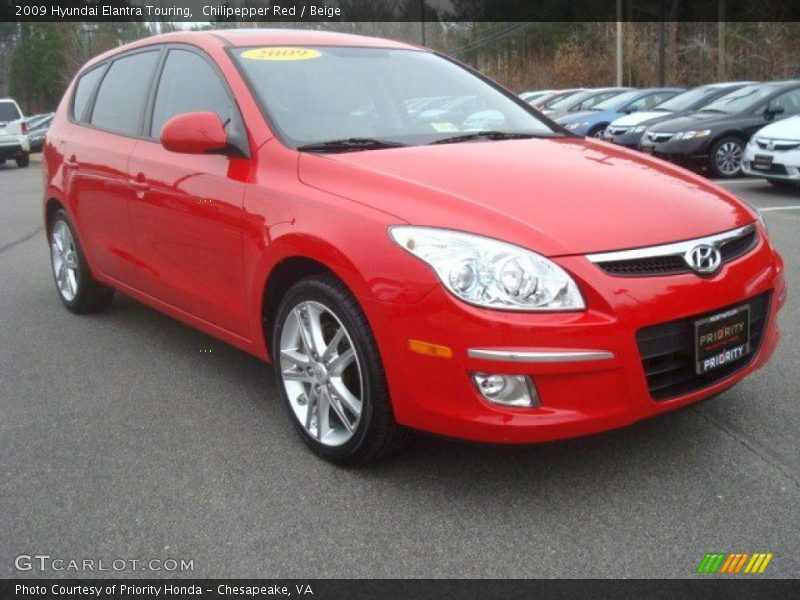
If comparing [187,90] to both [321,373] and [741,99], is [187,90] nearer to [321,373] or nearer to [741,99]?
[321,373]

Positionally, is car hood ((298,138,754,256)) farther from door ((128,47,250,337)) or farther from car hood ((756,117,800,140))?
car hood ((756,117,800,140))

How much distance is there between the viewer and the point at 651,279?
2703 mm

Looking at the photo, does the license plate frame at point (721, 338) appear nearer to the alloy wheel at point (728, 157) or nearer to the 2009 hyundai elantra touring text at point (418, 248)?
the 2009 hyundai elantra touring text at point (418, 248)

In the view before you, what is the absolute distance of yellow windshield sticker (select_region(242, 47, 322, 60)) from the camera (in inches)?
152

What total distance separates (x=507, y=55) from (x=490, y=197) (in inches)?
1958

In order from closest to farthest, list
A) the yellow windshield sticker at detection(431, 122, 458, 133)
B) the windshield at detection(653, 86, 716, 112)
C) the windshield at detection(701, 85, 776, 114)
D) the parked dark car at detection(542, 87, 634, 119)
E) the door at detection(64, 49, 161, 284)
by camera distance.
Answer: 1. the yellow windshield sticker at detection(431, 122, 458, 133)
2. the door at detection(64, 49, 161, 284)
3. the windshield at detection(701, 85, 776, 114)
4. the windshield at detection(653, 86, 716, 112)
5. the parked dark car at detection(542, 87, 634, 119)

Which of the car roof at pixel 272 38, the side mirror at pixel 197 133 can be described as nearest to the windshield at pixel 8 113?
the car roof at pixel 272 38

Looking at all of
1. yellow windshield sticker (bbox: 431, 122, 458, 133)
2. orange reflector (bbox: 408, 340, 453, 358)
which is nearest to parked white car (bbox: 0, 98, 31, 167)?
yellow windshield sticker (bbox: 431, 122, 458, 133)

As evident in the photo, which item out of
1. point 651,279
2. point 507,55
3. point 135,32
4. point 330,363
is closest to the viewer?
point 651,279

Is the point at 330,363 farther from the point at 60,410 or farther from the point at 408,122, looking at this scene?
the point at 60,410

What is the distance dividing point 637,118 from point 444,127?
1258 centimetres

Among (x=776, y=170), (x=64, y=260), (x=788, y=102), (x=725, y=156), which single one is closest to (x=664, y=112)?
(x=788, y=102)

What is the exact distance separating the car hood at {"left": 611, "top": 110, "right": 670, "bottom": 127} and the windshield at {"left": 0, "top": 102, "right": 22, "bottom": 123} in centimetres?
1522
